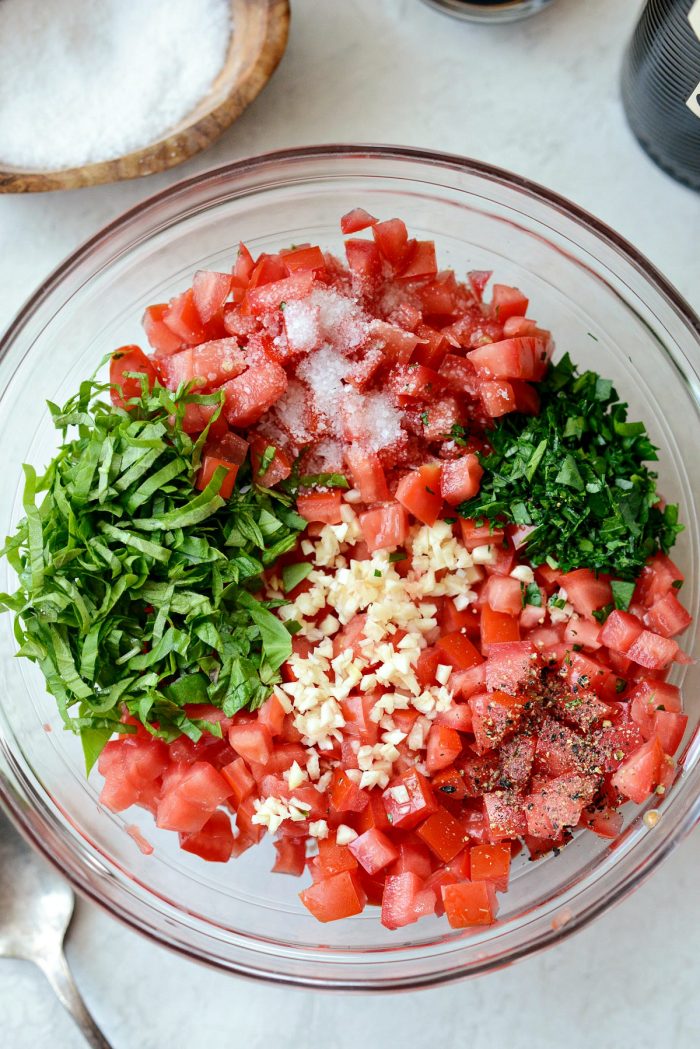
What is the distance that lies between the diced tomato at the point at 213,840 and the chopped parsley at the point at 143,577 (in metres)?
0.20

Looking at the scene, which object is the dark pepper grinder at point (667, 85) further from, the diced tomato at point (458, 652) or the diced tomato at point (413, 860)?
the diced tomato at point (413, 860)

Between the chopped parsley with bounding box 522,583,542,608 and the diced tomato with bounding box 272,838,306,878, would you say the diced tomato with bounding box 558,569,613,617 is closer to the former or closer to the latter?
the chopped parsley with bounding box 522,583,542,608

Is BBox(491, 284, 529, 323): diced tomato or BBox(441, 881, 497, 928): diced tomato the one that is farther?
BBox(491, 284, 529, 323): diced tomato

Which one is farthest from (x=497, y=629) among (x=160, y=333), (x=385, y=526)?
(x=160, y=333)

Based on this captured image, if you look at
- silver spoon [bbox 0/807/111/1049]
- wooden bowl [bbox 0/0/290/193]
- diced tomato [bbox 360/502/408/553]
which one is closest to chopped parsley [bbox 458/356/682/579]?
diced tomato [bbox 360/502/408/553]

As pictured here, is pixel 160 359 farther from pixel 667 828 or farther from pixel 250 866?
pixel 667 828

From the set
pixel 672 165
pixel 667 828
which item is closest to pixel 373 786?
pixel 667 828

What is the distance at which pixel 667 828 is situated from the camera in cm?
164

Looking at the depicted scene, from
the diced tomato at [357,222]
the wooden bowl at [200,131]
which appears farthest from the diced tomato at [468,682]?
the wooden bowl at [200,131]

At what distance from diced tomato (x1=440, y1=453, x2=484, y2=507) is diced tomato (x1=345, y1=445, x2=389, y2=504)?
114mm

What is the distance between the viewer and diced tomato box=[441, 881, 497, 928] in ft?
5.04

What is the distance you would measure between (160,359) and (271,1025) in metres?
1.39

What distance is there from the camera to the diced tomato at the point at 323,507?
165 centimetres

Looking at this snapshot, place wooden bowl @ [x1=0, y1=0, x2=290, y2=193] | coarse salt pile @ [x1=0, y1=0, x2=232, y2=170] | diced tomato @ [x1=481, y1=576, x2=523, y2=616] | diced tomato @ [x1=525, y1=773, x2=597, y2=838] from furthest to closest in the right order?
coarse salt pile @ [x1=0, y1=0, x2=232, y2=170], wooden bowl @ [x1=0, y1=0, x2=290, y2=193], diced tomato @ [x1=481, y1=576, x2=523, y2=616], diced tomato @ [x1=525, y1=773, x2=597, y2=838]
